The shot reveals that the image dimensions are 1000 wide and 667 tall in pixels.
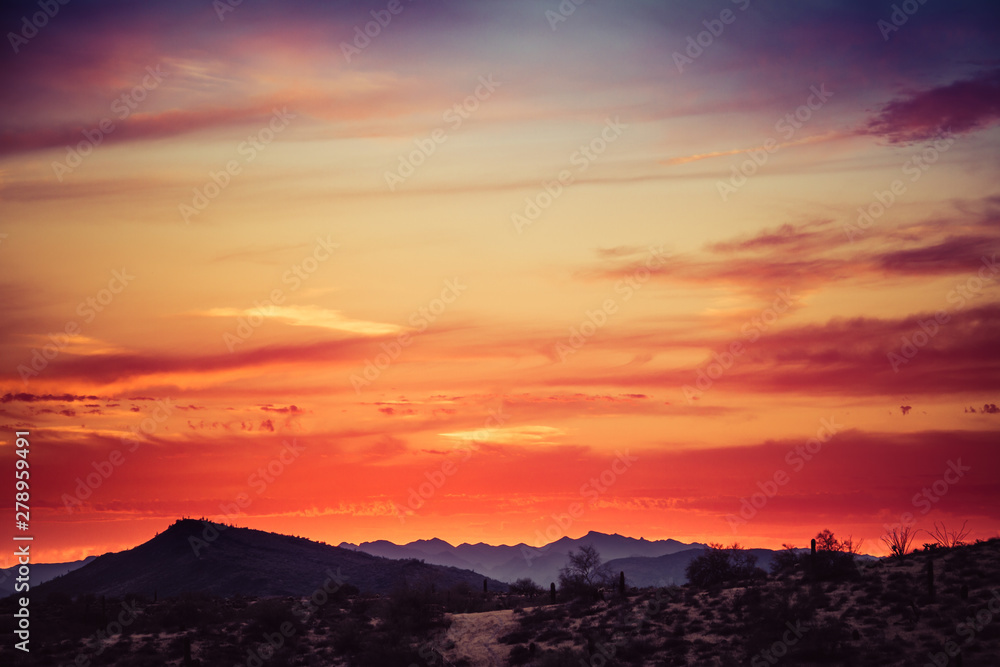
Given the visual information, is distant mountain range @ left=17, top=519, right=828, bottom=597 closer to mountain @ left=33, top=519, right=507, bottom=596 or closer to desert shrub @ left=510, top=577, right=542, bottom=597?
mountain @ left=33, top=519, right=507, bottom=596

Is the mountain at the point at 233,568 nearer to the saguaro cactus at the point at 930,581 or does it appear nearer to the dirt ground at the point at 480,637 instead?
the dirt ground at the point at 480,637

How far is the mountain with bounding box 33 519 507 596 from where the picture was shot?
403 feet

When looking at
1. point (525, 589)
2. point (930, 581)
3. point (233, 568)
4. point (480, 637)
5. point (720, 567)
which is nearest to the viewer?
point (930, 581)

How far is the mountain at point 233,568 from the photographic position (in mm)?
122906

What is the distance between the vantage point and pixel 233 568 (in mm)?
130375

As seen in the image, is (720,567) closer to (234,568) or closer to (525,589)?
(525,589)

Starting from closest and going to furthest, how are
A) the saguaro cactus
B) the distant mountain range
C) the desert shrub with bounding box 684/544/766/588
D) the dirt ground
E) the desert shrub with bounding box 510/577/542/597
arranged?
the saguaro cactus
the dirt ground
the desert shrub with bounding box 684/544/766/588
the desert shrub with bounding box 510/577/542/597
the distant mountain range

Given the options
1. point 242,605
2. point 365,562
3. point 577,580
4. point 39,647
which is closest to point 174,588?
point 365,562

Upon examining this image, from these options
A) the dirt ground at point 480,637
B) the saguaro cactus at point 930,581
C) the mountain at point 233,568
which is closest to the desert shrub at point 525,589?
the dirt ground at point 480,637

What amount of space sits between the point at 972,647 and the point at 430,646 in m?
30.8

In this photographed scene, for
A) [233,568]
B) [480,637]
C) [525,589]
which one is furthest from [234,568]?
[480,637]

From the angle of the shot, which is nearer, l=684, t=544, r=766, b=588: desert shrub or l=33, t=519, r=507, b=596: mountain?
l=684, t=544, r=766, b=588: desert shrub

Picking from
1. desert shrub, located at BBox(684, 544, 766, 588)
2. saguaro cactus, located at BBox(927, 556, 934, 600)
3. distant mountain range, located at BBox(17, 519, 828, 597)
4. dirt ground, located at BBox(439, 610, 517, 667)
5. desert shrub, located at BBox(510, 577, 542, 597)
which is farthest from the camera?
distant mountain range, located at BBox(17, 519, 828, 597)

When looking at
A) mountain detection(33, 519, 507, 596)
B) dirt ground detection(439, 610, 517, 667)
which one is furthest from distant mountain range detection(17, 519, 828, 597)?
dirt ground detection(439, 610, 517, 667)
